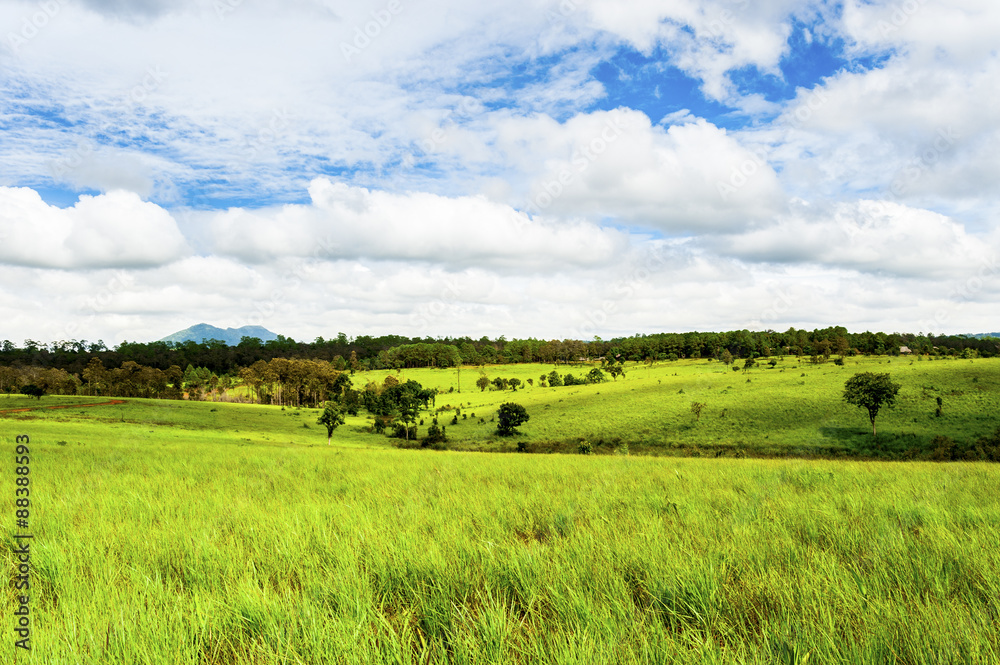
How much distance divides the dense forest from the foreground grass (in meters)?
121

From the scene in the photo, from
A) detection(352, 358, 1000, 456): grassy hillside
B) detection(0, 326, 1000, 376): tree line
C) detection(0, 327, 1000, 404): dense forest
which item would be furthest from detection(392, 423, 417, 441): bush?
detection(0, 326, 1000, 376): tree line

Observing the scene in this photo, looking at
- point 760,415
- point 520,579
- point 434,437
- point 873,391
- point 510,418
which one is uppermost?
point 520,579

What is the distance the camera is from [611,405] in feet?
292

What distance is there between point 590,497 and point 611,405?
85121 mm

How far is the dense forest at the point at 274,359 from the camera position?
128 m

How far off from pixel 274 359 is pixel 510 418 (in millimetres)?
82931

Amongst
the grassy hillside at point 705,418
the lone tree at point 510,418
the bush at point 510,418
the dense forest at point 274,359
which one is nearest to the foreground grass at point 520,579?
the grassy hillside at point 705,418

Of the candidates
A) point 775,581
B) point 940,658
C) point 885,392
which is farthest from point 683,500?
point 885,392

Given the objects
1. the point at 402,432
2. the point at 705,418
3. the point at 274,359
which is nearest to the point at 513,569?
the point at 705,418

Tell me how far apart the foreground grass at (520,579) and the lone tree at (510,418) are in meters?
74.2

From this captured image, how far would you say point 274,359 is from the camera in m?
133

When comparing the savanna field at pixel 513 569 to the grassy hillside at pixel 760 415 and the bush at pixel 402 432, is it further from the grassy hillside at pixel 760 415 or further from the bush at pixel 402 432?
the bush at pixel 402 432

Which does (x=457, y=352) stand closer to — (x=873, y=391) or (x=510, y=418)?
(x=510, y=418)

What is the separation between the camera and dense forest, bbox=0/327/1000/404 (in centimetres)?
12756
